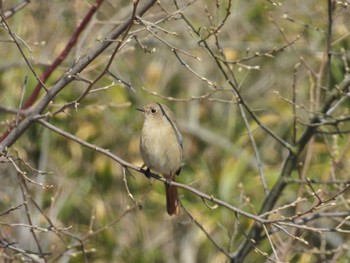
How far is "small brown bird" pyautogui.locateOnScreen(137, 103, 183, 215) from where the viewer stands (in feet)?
17.7

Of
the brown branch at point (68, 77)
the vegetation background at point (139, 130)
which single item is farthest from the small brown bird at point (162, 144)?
the brown branch at point (68, 77)

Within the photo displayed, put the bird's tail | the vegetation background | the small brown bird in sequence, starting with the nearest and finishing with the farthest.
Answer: the small brown bird, the bird's tail, the vegetation background

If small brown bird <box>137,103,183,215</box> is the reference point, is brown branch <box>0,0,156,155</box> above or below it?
below

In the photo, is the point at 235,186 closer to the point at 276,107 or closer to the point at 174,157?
the point at 276,107

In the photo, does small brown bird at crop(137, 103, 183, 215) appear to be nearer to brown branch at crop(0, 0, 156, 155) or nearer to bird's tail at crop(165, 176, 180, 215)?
bird's tail at crop(165, 176, 180, 215)

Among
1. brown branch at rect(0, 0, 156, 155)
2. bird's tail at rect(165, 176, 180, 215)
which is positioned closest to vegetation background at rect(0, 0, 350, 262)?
bird's tail at rect(165, 176, 180, 215)

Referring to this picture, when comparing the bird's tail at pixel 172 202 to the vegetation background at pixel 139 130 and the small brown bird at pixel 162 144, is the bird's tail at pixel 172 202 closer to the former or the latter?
the small brown bird at pixel 162 144

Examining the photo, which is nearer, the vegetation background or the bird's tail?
the bird's tail

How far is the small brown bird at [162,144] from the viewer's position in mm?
5406

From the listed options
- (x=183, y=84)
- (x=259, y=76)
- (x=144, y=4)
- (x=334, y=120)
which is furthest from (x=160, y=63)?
(x=144, y=4)

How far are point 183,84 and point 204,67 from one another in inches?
12.8

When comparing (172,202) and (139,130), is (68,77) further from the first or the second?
(139,130)

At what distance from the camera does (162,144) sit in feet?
17.8

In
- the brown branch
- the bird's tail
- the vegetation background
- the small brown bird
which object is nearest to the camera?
the brown branch
